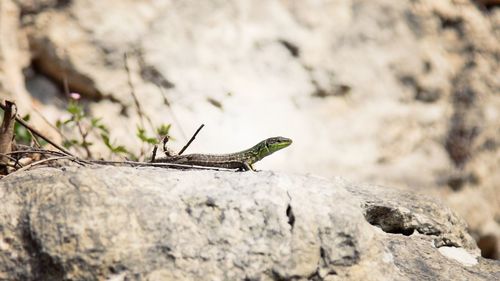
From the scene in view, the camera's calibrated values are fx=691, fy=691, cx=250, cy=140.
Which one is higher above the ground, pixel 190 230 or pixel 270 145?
pixel 270 145

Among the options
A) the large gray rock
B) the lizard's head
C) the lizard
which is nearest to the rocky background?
the lizard's head

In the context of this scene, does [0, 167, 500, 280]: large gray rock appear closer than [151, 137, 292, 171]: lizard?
Yes

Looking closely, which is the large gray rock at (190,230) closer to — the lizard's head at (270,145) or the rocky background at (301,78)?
the lizard's head at (270,145)

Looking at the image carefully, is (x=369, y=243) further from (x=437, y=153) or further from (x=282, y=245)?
(x=437, y=153)

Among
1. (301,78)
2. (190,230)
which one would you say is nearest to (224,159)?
(190,230)

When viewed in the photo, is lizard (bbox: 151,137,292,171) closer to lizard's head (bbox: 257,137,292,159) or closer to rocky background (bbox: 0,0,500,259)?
lizard's head (bbox: 257,137,292,159)

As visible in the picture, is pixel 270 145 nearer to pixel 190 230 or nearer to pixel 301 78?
pixel 190 230

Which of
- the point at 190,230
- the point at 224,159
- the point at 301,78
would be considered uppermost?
the point at 301,78
